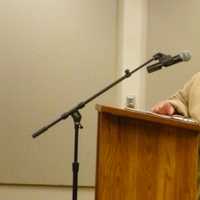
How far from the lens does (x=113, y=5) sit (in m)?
3.04

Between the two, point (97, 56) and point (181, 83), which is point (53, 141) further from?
point (181, 83)

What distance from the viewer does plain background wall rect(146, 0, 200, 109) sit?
296 cm

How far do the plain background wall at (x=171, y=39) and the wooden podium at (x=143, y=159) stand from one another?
1.54 metres

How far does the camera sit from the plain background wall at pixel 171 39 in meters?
2.96

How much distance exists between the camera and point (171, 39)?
3008mm

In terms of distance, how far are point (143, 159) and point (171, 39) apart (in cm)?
167

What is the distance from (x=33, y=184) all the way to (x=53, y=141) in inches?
13.8

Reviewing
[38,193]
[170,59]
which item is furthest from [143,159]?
[38,193]

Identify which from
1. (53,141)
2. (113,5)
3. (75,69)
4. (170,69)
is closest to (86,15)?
(113,5)

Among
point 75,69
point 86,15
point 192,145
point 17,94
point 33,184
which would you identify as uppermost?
point 86,15

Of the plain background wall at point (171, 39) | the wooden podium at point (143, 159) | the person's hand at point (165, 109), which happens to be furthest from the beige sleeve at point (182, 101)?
the plain background wall at point (171, 39)

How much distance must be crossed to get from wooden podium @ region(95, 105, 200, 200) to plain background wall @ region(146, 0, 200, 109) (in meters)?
1.54

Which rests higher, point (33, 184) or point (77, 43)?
point (77, 43)

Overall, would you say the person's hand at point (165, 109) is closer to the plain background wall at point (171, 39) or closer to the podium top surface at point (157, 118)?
the podium top surface at point (157, 118)
